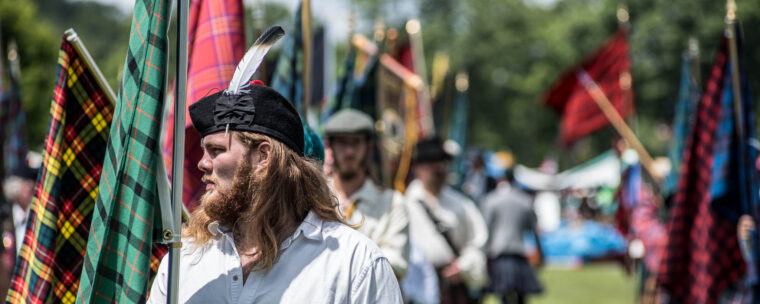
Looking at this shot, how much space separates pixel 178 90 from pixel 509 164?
897 cm

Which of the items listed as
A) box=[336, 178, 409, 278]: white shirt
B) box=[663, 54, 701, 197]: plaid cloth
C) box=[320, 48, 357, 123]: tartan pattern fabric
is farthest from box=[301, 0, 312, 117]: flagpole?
box=[663, 54, 701, 197]: plaid cloth

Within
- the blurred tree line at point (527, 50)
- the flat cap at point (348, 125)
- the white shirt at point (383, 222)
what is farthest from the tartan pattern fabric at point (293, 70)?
the blurred tree line at point (527, 50)

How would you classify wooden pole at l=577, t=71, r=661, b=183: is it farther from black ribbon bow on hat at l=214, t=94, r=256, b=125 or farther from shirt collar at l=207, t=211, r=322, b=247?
black ribbon bow on hat at l=214, t=94, r=256, b=125

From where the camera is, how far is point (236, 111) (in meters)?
2.53

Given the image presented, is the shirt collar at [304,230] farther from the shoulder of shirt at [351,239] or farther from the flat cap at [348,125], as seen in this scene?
the flat cap at [348,125]

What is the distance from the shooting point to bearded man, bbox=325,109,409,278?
17.5 feet

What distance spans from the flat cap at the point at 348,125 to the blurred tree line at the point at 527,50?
77.7 feet

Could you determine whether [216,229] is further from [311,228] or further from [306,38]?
[306,38]

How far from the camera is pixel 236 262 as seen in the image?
8.36 ft

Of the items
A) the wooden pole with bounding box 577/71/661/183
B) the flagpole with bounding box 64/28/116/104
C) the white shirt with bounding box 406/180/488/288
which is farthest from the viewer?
the wooden pole with bounding box 577/71/661/183

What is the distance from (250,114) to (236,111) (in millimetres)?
40

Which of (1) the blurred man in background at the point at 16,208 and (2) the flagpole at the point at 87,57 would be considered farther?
(1) the blurred man in background at the point at 16,208

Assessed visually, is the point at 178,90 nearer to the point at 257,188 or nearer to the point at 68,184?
the point at 257,188

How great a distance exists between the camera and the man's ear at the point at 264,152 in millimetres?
2551
